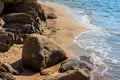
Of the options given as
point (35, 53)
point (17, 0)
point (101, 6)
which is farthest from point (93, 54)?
point (101, 6)

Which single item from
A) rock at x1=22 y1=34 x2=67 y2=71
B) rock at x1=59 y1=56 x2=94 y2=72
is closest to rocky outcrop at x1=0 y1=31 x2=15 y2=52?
rock at x1=22 y1=34 x2=67 y2=71

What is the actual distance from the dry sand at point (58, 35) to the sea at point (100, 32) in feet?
1.71

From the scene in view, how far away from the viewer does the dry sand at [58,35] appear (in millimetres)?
12672

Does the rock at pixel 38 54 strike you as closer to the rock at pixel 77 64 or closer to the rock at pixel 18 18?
the rock at pixel 77 64

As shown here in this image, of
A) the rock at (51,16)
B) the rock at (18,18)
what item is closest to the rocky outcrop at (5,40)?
the rock at (18,18)

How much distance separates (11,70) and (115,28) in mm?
10295

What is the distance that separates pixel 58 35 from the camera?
17703 millimetres

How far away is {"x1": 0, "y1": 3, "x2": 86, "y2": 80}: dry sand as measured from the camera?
41.6ft

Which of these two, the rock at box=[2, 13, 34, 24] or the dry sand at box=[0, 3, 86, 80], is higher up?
the rock at box=[2, 13, 34, 24]

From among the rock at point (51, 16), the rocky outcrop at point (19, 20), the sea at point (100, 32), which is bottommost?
the sea at point (100, 32)

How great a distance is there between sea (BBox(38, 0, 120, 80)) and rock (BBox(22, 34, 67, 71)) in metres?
1.75

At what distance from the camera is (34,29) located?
55.1 ft

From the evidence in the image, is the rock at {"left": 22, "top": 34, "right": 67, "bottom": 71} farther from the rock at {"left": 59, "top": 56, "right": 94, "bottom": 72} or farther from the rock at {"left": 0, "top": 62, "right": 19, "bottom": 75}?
the rock at {"left": 0, "top": 62, "right": 19, "bottom": 75}

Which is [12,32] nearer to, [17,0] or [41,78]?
[17,0]
